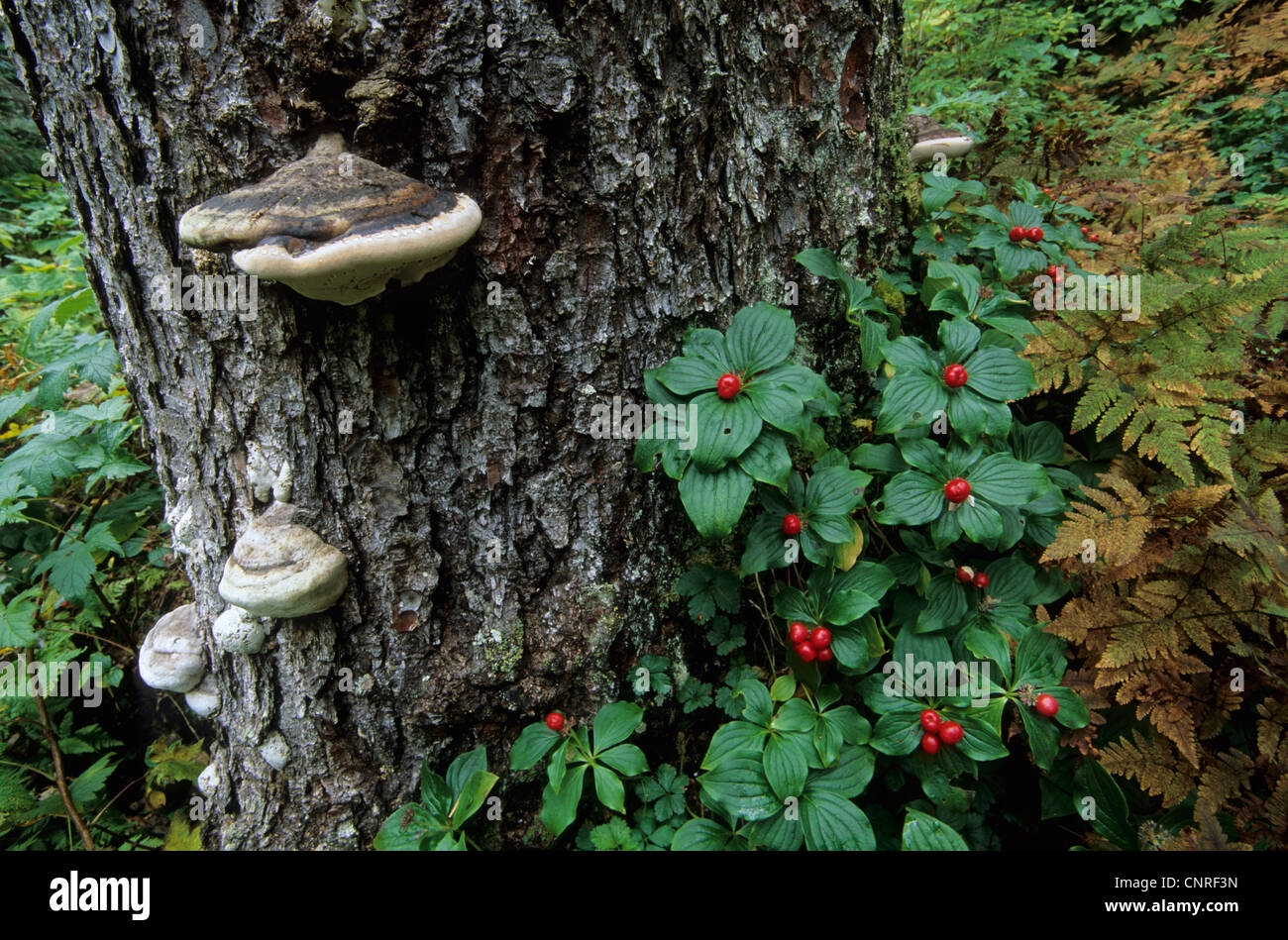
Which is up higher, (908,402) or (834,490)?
(908,402)

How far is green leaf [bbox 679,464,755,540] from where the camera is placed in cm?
195

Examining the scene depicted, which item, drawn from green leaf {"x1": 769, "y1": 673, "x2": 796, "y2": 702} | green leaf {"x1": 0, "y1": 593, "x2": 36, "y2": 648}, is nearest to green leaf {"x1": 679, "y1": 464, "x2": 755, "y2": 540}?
green leaf {"x1": 769, "y1": 673, "x2": 796, "y2": 702}

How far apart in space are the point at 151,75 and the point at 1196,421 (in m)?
3.72

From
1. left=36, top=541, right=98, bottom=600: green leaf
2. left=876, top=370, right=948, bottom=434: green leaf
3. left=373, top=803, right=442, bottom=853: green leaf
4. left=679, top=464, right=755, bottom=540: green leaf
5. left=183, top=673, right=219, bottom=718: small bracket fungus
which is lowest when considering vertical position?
left=373, top=803, right=442, bottom=853: green leaf

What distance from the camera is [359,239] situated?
154cm

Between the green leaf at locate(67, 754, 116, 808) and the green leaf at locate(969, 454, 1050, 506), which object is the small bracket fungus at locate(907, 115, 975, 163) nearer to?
the green leaf at locate(969, 454, 1050, 506)

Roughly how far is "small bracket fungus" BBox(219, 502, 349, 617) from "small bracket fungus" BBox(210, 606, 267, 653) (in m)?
0.24

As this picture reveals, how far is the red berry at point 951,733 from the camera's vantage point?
204cm

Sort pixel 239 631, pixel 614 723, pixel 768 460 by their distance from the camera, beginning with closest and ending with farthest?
pixel 768 460 → pixel 614 723 → pixel 239 631

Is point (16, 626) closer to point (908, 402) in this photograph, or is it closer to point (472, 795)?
point (472, 795)

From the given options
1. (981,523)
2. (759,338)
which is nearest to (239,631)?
(759,338)

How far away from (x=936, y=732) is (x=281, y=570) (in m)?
2.29

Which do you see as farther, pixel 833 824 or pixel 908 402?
pixel 908 402

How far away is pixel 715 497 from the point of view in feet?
6.50
